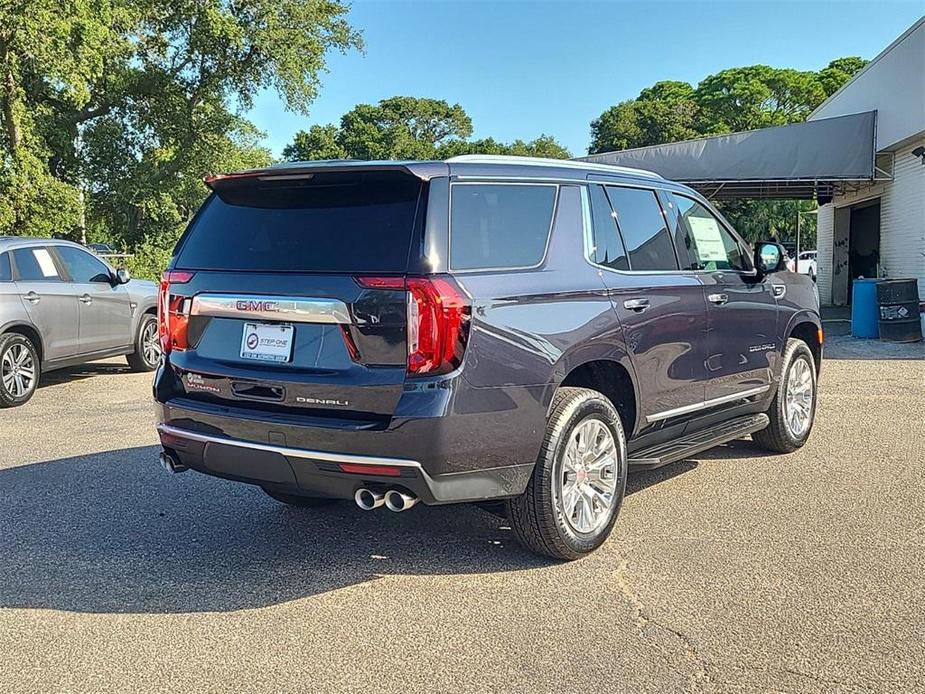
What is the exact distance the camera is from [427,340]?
3.61 meters

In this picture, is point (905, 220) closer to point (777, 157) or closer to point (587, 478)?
point (777, 157)

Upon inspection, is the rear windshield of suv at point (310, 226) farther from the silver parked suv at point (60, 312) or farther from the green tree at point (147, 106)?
the green tree at point (147, 106)

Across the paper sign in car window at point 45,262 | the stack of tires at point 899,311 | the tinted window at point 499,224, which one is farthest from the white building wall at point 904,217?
the paper sign in car window at point 45,262

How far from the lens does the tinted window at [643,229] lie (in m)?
4.84

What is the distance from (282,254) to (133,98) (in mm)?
24290

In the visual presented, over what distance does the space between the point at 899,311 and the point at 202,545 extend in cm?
1281

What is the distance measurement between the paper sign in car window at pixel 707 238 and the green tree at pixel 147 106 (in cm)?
1891

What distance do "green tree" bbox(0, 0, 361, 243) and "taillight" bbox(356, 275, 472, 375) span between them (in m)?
19.9

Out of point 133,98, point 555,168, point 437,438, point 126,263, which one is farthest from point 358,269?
point 133,98

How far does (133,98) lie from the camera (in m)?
25.5

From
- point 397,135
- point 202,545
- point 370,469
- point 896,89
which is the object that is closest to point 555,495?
point 370,469

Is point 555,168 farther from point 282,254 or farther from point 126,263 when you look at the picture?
point 126,263

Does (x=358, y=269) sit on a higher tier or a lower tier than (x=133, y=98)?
lower

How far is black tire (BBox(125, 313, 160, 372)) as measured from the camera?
35.6 ft
